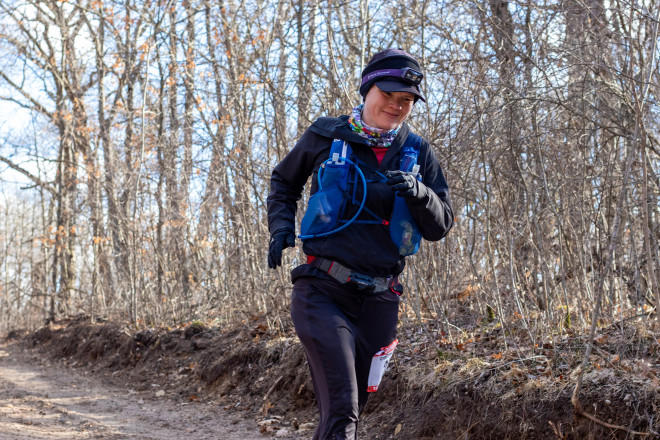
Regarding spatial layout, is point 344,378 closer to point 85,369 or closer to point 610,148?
point 610,148

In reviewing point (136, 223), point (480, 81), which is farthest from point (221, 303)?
point (480, 81)

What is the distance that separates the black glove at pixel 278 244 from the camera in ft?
10.1

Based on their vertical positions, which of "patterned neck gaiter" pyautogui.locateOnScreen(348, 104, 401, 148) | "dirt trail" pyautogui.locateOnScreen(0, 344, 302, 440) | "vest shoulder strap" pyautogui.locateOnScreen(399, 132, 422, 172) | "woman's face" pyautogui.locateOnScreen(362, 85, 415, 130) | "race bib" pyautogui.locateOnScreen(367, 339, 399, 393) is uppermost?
"woman's face" pyautogui.locateOnScreen(362, 85, 415, 130)

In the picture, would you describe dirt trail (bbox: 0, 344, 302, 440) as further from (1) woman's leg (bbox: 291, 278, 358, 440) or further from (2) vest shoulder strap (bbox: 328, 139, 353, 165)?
(2) vest shoulder strap (bbox: 328, 139, 353, 165)

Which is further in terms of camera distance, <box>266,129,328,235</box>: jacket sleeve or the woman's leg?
<box>266,129,328,235</box>: jacket sleeve

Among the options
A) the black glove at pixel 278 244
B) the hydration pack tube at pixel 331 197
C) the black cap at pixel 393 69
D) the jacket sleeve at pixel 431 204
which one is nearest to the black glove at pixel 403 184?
the jacket sleeve at pixel 431 204

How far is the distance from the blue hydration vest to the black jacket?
3cm

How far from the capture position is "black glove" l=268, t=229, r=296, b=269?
3072 millimetres

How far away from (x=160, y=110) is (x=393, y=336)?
44.5 ft

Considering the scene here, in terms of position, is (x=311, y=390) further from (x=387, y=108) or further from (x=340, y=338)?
(x=387, y=108)

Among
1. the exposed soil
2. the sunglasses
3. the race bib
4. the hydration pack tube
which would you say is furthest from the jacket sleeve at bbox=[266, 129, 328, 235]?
the exposed soil

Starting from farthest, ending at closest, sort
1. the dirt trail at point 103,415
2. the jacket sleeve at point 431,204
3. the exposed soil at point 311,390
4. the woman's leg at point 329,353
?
the dirt trail at point 103,415, the exposed soil at point 311,390, the jacket sleeve at point 431,204, the woman's leg at point 329,353

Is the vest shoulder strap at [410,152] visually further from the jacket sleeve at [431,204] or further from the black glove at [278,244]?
the black glove at [278,244]

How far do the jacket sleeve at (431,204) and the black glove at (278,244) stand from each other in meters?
0.58
